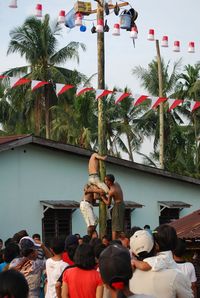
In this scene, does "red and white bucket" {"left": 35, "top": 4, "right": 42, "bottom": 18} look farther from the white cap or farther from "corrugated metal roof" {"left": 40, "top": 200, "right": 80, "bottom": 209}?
the white cap

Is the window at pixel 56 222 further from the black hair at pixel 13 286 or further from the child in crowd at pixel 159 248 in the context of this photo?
the black hair at pixel 13 286

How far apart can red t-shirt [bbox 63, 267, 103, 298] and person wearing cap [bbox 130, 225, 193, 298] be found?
125 cm

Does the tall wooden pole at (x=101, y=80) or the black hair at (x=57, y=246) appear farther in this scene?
the tall wooden pole at (x=101, y=80)

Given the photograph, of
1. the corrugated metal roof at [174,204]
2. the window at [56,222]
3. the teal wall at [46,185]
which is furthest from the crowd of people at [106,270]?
the corrugated metal roof at [174,204]

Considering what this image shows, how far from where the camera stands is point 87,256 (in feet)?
23.0

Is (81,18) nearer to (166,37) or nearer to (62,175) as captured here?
(166,37)

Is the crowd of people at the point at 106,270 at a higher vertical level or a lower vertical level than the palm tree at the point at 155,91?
lower

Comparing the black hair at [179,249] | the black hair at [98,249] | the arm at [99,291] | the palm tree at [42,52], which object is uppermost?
the palm tree at [42,52]

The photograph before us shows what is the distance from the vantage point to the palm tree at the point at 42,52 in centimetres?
4278

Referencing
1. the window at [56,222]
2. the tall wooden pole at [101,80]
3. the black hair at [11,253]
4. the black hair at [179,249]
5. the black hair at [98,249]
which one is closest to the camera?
the black hair at [179,249]

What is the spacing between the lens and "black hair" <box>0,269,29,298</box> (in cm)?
397

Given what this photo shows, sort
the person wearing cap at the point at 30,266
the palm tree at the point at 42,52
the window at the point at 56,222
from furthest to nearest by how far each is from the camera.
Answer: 1. the palm tree at the point at 42,52
2. the window at the point at 56,222
3. the person wearing cap at the point at 30,266

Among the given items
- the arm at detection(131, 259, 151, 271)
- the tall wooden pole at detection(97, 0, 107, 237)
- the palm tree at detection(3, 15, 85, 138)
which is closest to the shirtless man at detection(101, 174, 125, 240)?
the tall wooden pole at detection(97, 0, 107, 237)

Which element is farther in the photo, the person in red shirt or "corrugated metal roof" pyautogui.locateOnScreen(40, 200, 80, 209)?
"corrugated metal roof" pyautogui.locateOnScreen(40, 200, 80, 209)
